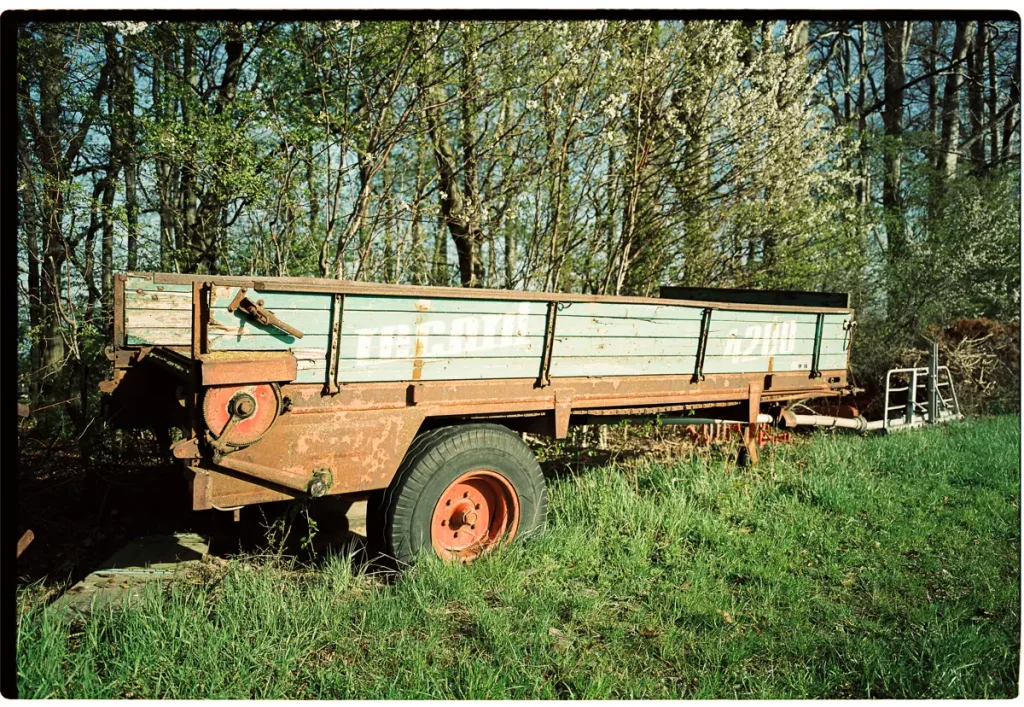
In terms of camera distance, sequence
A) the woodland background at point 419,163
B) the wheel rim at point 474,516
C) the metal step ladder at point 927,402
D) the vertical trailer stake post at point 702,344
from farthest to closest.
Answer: the metal step ladder at point 927,402 < the woodland background at point 419,163 < the vertical trailer stake post at point 702,344 < the wheel rim at point 474,516

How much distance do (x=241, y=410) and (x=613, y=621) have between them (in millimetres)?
2080

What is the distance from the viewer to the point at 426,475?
3506 mm

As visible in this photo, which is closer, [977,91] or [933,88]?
[977,91]

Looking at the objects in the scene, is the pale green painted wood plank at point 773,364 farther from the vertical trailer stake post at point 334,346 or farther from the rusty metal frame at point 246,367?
the rusty metal frame at point 246,367

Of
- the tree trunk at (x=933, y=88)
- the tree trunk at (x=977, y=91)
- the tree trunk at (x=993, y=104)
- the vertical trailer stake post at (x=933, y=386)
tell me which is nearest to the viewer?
the vertical trailer stake post at (x=933, y=386)

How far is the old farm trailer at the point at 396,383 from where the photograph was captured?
9.88 feet

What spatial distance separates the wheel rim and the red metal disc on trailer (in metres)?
1.08

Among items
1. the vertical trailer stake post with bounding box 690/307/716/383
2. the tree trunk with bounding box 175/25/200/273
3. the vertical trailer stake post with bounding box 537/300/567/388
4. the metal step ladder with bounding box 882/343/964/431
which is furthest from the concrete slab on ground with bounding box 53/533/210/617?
the metal step ladder with bounding box 882/343/964/431

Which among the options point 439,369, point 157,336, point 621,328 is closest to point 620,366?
point 621,328

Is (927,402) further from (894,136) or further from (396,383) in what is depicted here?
(396,383)

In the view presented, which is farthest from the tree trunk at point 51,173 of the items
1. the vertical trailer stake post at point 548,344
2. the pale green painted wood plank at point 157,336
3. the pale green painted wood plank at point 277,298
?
the vertical trailer stake post at point 548,344

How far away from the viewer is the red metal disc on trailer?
293 centimetres

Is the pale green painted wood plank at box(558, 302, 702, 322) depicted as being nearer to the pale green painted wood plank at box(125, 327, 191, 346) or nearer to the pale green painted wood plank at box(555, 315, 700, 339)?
the pale green painted wood plank at box(555, 315, 700, 339)

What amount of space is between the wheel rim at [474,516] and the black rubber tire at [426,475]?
0.08 meters
